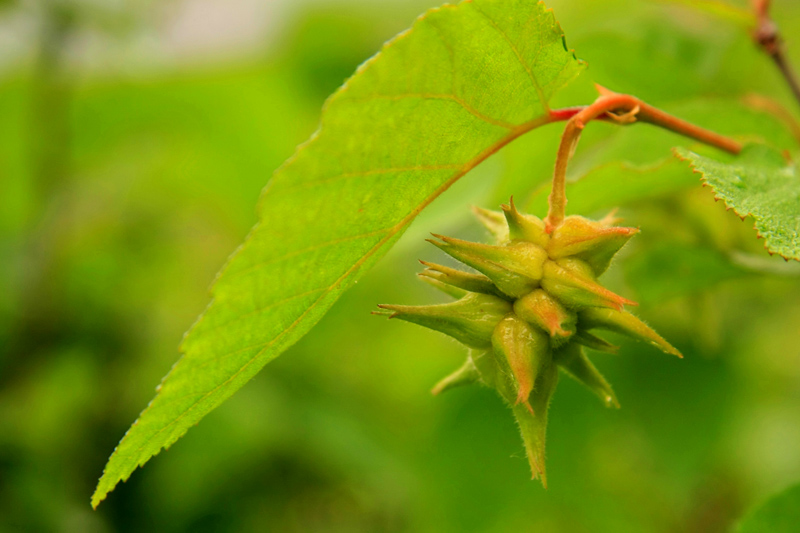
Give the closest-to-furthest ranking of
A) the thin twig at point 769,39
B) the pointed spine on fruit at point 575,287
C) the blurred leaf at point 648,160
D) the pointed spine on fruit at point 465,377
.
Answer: the pointed spine on fruit at point 575,287, the pointed spine on fruit at point 465,377, the blurred leaf at point 648,160, the thin twig at point 769,39

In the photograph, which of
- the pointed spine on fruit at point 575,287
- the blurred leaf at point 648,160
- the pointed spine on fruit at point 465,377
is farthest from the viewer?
the blurred leaf at point 648,160

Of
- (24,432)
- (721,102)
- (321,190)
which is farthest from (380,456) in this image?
(321,190)

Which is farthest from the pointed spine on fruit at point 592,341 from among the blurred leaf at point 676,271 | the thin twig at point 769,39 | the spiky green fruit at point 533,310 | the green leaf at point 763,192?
the thin twig at point 769,39

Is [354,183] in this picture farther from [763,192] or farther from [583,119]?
[763,192]

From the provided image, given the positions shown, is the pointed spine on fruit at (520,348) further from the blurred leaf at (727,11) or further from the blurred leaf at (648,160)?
the blurred leaf at (727,11)

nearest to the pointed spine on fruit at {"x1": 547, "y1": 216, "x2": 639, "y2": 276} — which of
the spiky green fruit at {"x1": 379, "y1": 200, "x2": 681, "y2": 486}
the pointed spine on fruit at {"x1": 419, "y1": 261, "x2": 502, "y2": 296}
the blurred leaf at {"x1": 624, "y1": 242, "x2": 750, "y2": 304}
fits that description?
the spiky green fruit at {"x1": 379, "y1": 200, "x2": 681, "y2": 486}

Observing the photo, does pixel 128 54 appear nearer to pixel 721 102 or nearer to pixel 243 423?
pixel 243 423

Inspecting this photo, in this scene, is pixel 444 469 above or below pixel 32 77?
below
